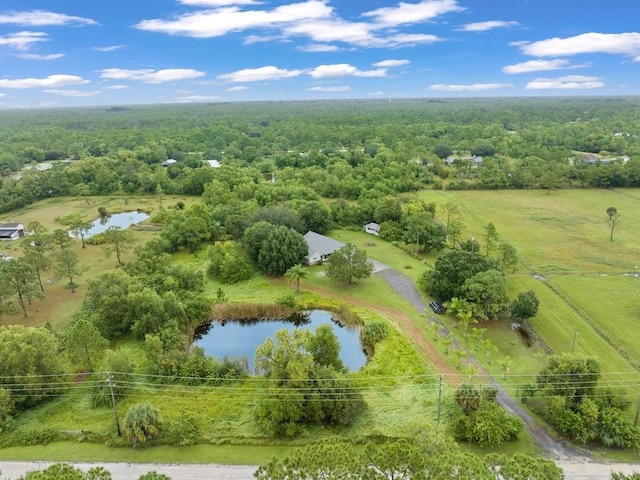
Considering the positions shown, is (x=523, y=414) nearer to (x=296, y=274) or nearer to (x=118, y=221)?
(x=296, y=274)

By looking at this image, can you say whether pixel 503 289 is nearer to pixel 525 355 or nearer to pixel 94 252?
pixel 525 355

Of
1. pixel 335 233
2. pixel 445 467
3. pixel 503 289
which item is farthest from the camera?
pixel 335 233

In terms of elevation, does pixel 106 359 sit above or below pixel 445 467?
below

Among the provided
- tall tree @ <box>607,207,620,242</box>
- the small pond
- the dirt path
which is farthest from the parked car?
the small pond

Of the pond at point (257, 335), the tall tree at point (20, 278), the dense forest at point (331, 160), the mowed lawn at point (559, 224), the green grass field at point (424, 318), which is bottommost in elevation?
the pond at point (257, 335)

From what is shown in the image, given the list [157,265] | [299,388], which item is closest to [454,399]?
[299,388]

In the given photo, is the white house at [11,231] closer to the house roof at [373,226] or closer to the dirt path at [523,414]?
the house roof at [373,226]

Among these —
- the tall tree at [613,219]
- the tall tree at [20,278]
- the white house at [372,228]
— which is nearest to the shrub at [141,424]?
the tall tree at [20,278]
